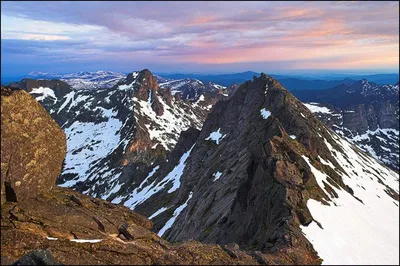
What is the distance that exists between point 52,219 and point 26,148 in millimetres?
5101

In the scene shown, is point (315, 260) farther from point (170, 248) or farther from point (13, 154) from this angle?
point (13, 154)

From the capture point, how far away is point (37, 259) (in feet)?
48.8

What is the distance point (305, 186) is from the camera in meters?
42.9

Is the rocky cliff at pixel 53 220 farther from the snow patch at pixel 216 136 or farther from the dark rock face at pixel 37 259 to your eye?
the snow patch at pixel 216 136

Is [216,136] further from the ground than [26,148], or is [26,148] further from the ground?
[26,148]

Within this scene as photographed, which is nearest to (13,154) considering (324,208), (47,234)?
(47,234)

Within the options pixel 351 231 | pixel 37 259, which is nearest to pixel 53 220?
pixel 37 259

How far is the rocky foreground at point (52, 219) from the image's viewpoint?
18.1 meters

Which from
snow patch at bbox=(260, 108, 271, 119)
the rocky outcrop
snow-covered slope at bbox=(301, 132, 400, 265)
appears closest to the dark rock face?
the rocky outcrop

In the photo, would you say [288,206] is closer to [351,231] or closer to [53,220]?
[351,231]

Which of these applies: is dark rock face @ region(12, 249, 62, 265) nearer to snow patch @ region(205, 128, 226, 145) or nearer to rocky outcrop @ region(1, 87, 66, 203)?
rocky outcrop @ region(1, 87, 66, 203)

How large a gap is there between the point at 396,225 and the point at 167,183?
92.5 meters

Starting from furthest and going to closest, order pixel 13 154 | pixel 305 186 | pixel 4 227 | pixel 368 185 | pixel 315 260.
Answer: pixel 368 185
pixel 305 186
pixel 315 260
pixel 13 154
pixel 4 227

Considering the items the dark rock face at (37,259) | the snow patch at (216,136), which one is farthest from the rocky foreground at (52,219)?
the snow patch at (216,136)
